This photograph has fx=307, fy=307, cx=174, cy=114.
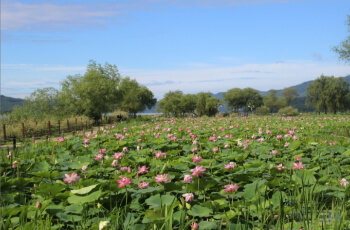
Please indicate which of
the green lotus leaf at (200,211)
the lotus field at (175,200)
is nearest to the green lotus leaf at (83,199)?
the lotus field at (175,200)

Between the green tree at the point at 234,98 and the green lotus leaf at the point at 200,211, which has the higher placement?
the green tree at the point at 234,98

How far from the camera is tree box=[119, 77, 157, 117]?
5628 cm

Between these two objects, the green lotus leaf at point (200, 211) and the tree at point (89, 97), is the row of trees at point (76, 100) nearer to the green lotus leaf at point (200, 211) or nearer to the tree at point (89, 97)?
the tree at point (89, 97)

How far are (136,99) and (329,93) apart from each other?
3928cm

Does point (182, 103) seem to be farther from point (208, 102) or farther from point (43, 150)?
point (43, 150)

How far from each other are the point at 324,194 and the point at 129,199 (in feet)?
7.56

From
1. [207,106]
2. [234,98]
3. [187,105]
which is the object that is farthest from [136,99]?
[234,98]

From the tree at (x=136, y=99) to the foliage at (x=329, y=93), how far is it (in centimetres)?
3536

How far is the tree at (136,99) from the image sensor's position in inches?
2216

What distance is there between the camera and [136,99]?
221 ft

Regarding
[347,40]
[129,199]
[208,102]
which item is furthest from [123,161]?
[208,102]

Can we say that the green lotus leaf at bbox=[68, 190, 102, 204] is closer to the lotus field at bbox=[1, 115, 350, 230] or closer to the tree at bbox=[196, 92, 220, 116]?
the lotus field at bbox=[1, 115, 350, 230]

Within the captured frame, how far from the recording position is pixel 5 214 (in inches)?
118

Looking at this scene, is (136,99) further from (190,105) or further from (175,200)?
(175,200)
